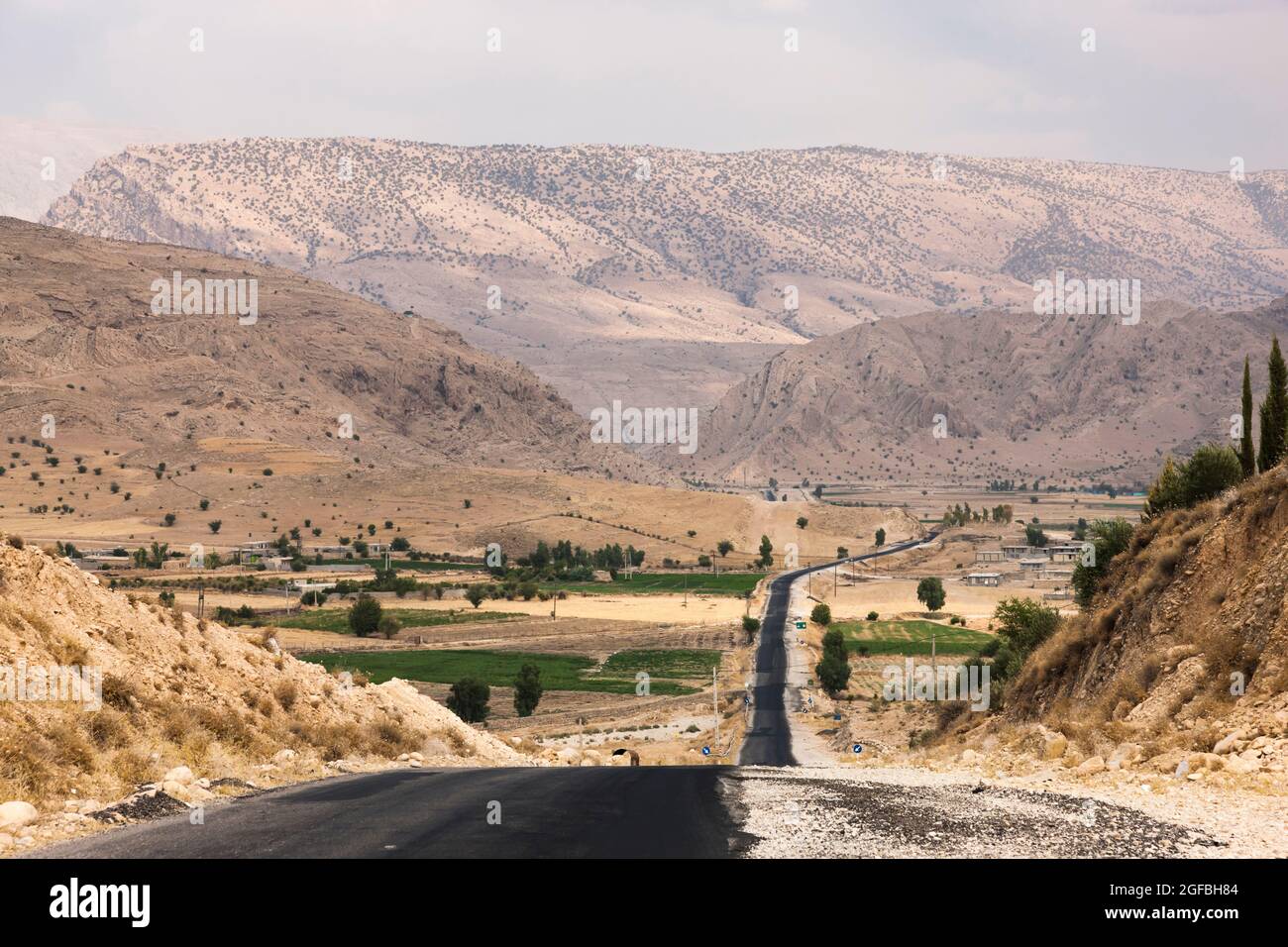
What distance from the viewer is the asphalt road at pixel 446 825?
1151 centimetres

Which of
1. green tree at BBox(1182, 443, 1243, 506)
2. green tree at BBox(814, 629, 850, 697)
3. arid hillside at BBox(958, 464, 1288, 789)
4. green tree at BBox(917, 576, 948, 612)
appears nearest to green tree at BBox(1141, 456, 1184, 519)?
green tree at BBox(1182, 443, 1243, 506)

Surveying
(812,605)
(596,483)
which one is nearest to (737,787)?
(812,605)

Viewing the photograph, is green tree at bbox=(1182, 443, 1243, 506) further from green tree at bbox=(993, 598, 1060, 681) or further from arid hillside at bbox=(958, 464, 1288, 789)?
green tree at bbox=(993, 598, 1060, 681)

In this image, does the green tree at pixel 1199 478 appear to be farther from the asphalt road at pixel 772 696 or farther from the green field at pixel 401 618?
the green field at pixel 401 618

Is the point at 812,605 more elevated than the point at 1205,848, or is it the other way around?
the point at 1205,848

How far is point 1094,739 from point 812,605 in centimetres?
10959

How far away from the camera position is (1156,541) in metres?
31.6

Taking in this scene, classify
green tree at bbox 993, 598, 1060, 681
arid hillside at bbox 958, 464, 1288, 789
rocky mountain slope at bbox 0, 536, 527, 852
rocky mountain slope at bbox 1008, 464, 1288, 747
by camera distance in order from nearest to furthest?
rocky mountain slope at bbox 0, 536, 527, 852
arid hillside at bbox 958, 464, 1288, 789
rocky mountain slope at bbox 1008, 464, 1288, 747
green tree at bbox 993, 598, 1060, 681

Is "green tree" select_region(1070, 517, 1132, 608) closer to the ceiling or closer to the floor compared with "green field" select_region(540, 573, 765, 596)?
closer to the ceiling

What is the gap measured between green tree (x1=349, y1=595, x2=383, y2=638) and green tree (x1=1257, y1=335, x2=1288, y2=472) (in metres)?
86.5

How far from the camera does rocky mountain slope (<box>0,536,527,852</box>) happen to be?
16.1 m

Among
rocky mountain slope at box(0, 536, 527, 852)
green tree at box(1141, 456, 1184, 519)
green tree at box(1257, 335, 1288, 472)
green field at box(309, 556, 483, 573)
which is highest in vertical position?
green tree at box(1257, 335, 1288, 472)
